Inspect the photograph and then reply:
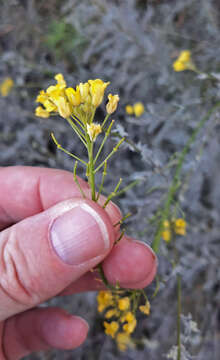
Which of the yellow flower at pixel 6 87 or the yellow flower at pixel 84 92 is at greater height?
the yellow flower at pixel 84 92

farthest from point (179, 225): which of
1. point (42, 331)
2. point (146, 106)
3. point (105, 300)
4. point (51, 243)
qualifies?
point (146, 106)

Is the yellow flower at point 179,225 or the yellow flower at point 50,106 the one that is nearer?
the yellow flower at point 50,106

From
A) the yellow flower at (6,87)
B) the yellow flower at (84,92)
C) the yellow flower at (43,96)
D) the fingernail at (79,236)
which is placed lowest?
the fingernail at (79,236)

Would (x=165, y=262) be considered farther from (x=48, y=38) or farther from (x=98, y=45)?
(x=48, y=38)

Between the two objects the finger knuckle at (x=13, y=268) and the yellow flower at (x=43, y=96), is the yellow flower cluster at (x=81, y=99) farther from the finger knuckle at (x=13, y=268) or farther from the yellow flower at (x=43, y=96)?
the finger knuckle at (x=13, y=268)

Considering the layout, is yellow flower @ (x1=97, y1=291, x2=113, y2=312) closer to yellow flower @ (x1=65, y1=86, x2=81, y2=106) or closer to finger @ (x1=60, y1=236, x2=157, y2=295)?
finger @ (x1=60, y1=236, x2=157, y2=295)

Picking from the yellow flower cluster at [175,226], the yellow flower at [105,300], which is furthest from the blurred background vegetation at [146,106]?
the yellow flower at [105,300]

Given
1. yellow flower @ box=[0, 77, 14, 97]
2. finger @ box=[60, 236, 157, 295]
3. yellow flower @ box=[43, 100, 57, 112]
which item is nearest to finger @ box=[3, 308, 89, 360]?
finger @ box=[60, 236, 157, 295]
